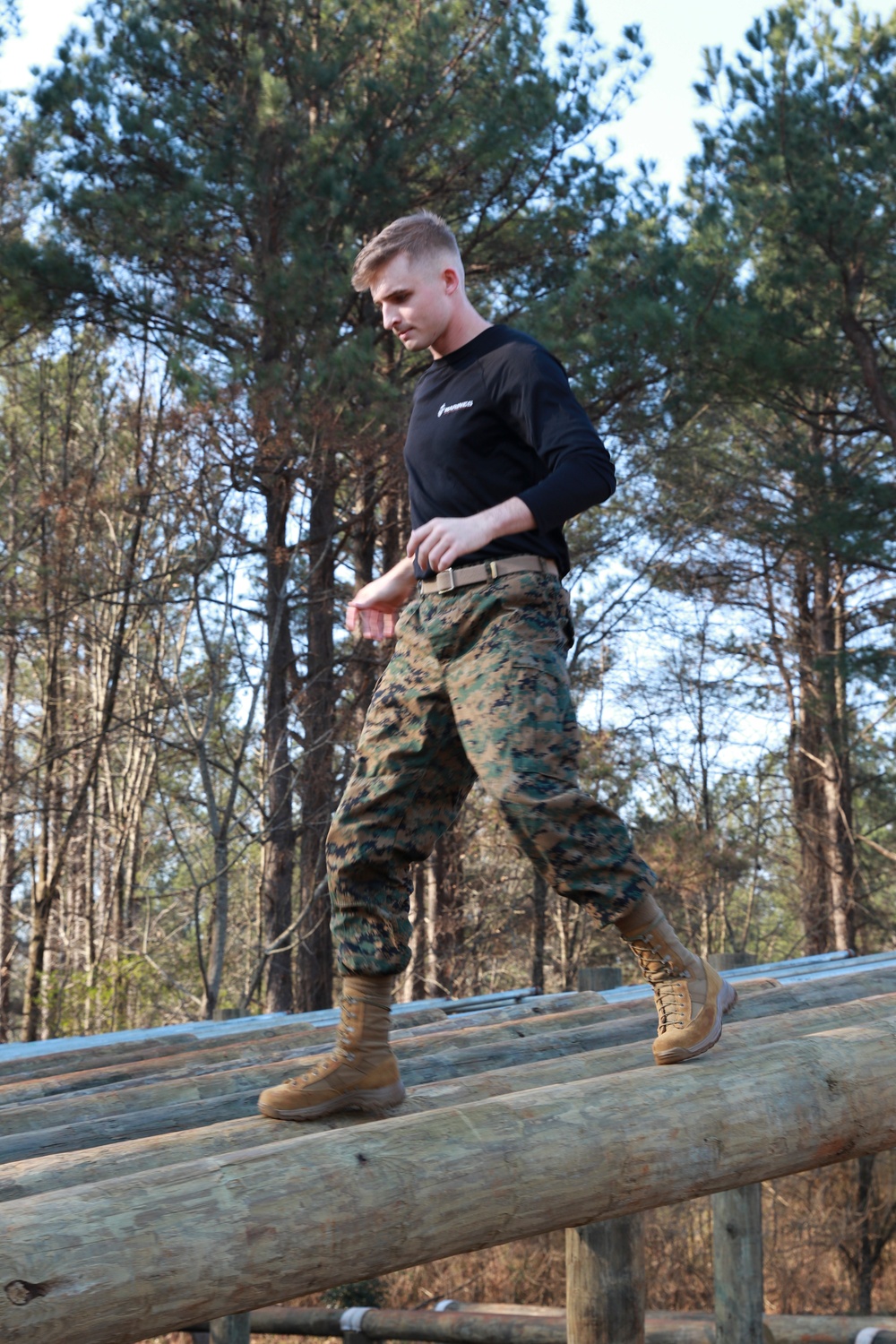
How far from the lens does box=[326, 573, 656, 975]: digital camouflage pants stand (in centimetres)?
261

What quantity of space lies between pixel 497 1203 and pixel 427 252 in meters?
1.91

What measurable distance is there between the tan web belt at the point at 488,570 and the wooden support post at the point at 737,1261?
4.05 metres

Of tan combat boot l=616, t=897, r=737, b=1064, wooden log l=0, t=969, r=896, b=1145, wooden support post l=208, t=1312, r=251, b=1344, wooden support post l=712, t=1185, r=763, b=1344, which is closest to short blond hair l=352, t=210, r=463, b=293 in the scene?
tan combat boot l=616, t=897, r=737, b=1064

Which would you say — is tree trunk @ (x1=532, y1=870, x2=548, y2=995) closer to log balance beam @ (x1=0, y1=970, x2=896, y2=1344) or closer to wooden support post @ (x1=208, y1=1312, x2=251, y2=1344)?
wooden support post @ (x1=208, y1=1312, x2=251, y2=1344)

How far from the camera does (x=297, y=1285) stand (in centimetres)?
194

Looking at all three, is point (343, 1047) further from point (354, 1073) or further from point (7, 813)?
point (7, 813)

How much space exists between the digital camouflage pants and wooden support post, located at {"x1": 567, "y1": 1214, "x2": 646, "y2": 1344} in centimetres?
162

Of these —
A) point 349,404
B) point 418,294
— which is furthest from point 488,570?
point 349,404

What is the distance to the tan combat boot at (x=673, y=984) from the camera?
9.02ft

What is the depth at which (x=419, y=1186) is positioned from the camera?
81.7 inches

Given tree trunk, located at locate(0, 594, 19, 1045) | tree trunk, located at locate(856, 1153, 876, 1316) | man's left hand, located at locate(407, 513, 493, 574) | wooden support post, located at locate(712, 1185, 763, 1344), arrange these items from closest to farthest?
man's left hand, located at locate(407, 513, 493, 574)
wooden support post, located at locate(712, 1185, 763, 1344)
tree trunk, located at locate(856, 1153, 876, 1316)
tree trunk, located at locate(0, 594, 19, 1045)

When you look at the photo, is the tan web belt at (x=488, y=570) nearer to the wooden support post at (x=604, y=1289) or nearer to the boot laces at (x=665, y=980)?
the boot laces at (x=665, y=980)

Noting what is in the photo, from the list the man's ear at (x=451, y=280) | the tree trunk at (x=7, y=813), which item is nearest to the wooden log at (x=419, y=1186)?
the man's ear at (x=451, y=280)

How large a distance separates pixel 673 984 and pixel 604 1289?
153 cm
